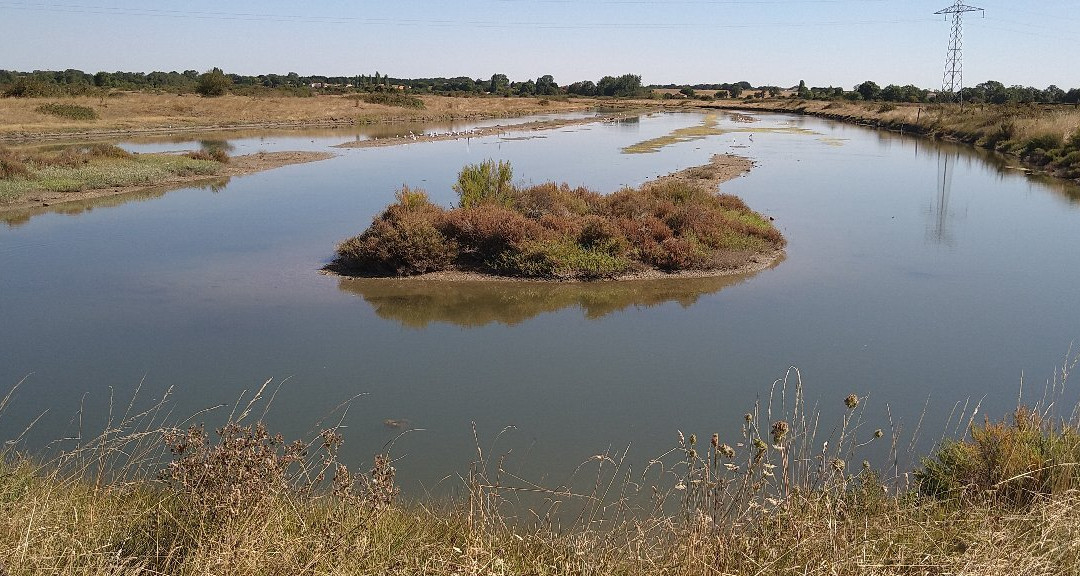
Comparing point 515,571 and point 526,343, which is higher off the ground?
point 515,571

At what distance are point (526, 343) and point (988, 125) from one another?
3914cm

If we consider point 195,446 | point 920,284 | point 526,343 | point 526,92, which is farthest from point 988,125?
point 526,92

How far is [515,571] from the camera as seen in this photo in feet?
12.3

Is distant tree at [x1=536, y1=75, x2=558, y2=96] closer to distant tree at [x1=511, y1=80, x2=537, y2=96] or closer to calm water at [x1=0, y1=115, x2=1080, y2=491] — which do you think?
distant tree at [x1=511, y1=80, x2=537, y2=96]

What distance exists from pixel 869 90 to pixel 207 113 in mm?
80197

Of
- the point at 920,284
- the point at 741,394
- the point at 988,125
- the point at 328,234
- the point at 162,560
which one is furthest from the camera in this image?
the point at 988,125

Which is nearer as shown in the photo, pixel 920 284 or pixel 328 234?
pixel 920 284

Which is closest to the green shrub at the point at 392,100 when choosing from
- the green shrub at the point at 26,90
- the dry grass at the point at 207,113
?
the dry grass at the point at 207,113

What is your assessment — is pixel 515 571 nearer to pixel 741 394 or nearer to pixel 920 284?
pixel 741 394

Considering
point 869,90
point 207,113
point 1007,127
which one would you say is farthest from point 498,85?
point 1007,127

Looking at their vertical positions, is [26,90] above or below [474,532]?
above

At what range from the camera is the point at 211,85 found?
70250 millimetres

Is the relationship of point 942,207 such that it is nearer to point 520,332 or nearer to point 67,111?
point 520,332

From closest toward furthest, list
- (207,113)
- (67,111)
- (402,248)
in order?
(402,248), (67,111), (207,113)
